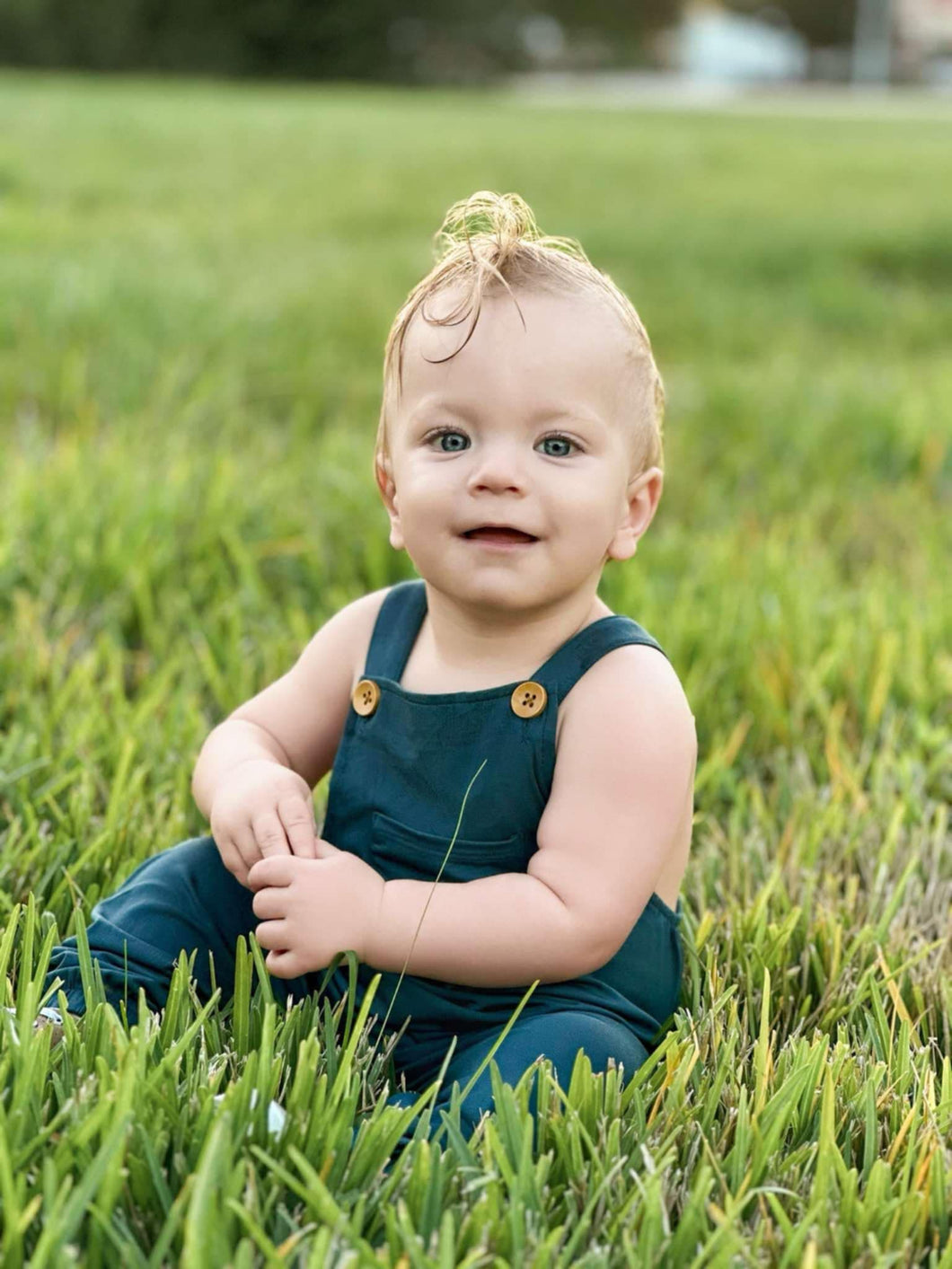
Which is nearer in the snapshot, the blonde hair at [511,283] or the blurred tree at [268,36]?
the blonde hair at [511,283]

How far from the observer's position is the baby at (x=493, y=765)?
1636mm

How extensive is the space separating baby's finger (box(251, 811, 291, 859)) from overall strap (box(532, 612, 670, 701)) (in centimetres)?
33

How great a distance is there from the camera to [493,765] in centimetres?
172

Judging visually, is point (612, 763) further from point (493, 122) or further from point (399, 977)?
point (493, 122)

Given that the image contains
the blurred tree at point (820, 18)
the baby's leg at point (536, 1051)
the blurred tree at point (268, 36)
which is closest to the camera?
the baby's leg at point (536, 1051)

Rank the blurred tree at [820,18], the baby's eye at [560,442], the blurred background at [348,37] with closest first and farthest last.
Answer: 1. the baby's eye at [560,442]
2. the blurred background at [348,37]
3. the blurred tree at [820,18]

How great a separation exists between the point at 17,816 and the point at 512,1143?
0.96m

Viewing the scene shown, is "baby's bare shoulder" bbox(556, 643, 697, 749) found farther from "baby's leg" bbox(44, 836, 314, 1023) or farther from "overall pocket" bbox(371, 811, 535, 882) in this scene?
"baby's leg" bbox(44, 836, 314, 1023)

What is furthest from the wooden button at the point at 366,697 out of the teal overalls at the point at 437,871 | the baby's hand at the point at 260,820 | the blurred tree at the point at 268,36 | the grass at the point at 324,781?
the blurred tree at the point at 268,36

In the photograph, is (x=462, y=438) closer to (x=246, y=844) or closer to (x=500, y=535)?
(x=500, y=535)

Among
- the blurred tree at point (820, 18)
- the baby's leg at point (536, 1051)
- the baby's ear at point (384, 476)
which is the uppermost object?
the blurred tree at point (820, 18)

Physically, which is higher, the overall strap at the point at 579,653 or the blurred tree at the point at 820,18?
the blurred tree at the point at 820,18

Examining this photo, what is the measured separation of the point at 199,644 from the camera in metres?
2.78

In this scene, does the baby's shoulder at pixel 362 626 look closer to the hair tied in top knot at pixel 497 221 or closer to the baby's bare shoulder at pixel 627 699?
the baby's bare shoulder at pixel 627 699
